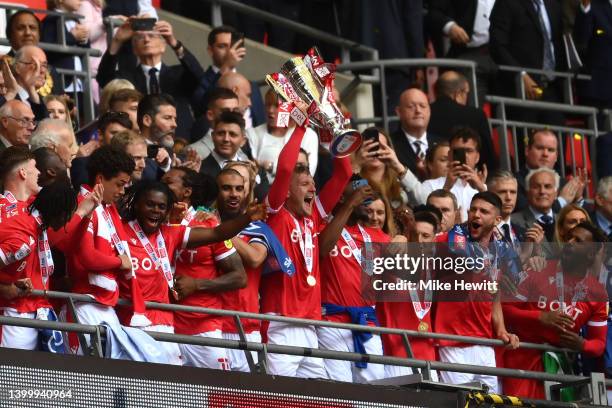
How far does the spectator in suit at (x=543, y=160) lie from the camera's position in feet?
49.6

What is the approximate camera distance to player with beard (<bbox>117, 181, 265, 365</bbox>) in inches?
416

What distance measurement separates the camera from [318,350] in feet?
35.6

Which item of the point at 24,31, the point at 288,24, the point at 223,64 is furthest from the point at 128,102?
the point at 288,24

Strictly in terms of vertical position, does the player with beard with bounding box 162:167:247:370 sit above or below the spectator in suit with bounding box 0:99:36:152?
below

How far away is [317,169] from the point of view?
1442cm

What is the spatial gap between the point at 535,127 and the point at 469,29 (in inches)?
50.2

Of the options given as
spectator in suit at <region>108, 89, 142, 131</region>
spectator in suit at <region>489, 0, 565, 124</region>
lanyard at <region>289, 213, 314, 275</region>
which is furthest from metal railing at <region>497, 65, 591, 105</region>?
lanyard at <region>289, 213, 314, 275</region>

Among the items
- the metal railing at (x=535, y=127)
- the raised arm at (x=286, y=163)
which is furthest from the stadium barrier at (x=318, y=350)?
the metal railing at (x=535, y=127)

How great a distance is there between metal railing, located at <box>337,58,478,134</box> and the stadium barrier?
405 cm

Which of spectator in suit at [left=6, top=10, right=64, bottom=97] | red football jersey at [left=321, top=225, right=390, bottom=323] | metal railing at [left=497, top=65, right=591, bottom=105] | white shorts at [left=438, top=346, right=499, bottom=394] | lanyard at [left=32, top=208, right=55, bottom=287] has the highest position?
spectator in suit at [left=6, top=10, right=64, bottom=97]

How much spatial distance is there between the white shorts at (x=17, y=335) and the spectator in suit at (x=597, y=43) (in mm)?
8238

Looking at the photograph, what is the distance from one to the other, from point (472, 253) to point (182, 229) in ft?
7.61

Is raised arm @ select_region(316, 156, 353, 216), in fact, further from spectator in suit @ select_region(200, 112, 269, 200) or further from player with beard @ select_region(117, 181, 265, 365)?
spectator in suit @ select_region(200, 112, 269, 200)

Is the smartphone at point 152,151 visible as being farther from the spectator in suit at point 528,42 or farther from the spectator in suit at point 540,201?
the spectator in suit at point 528,42
